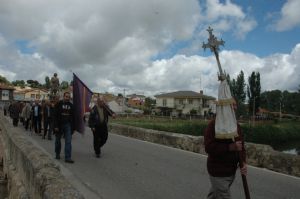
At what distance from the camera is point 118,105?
106 metres

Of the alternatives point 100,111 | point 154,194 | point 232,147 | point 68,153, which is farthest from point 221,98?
point 100,111

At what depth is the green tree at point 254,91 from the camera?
98812 millimetres

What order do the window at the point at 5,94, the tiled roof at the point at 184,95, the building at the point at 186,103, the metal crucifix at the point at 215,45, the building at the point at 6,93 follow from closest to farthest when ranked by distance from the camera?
1. the metal crucifix at the point at 215,45
2. the building at the point at 6,93
3. the building at the point at 186,103
4. the window at the point at 5,94
5. the tiled roof at the point at 184,95

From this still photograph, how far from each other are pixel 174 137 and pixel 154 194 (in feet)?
26.7

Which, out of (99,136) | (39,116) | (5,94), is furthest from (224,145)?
(5,94)

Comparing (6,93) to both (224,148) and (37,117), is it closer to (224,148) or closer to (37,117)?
(37,117)

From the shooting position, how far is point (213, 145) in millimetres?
4633

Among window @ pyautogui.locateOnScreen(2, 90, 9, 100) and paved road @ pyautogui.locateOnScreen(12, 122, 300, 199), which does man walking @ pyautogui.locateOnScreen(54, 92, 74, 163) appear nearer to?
paved road @ pyautogui.locateOnScreen(12, 122, 300, 199)

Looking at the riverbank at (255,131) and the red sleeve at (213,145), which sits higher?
the red sleeve at (213,145)

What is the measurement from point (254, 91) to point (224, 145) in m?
101

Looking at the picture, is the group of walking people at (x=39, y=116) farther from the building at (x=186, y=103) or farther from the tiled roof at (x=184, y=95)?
the tiled roof at (x=184, y=95)

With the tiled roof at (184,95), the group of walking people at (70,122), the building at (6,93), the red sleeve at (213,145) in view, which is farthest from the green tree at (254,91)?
the red sleeve at (213,145)

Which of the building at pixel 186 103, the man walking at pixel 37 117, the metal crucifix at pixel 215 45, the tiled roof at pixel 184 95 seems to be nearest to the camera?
the metal crucifix at pixel 215 45

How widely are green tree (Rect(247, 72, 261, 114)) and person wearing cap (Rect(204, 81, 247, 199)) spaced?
313 ft
